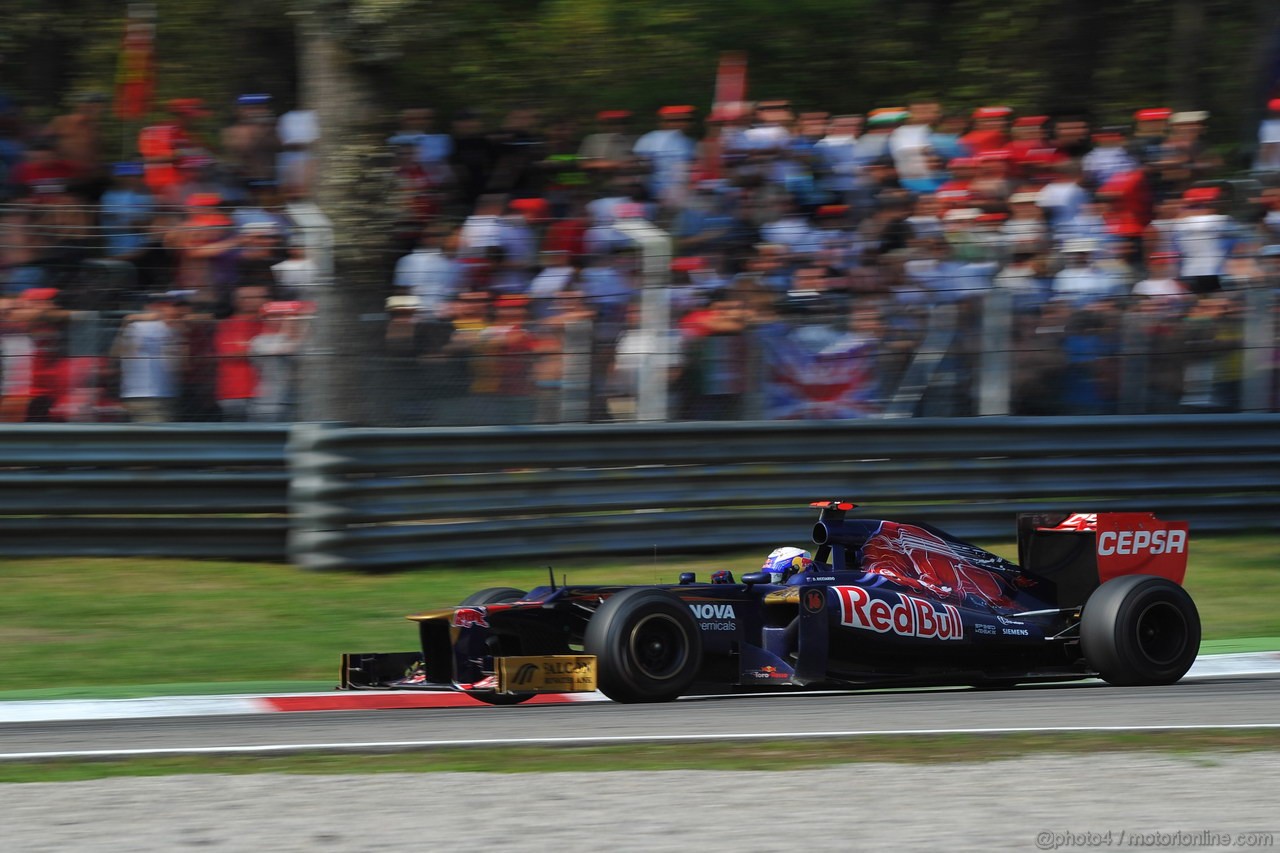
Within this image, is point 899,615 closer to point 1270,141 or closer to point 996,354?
point 996,354

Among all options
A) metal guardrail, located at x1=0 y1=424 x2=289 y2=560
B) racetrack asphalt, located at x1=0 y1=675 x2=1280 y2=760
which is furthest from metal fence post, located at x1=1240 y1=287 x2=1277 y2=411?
metal guardrail, located at x1=0 y1=424 x2=289 y2=560

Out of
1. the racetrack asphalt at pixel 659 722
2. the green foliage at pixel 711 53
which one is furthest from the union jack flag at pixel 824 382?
the green foliage at pixel 711 53

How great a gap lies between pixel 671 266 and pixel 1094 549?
3.62 m

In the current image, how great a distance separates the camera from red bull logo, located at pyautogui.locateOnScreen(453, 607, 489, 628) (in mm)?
6855

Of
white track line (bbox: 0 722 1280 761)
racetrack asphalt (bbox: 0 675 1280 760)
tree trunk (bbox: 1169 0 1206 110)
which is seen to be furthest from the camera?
tree trunk (bbox: 1169 0 1206 110)

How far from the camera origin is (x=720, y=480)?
10852 mm

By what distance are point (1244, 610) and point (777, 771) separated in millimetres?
5644

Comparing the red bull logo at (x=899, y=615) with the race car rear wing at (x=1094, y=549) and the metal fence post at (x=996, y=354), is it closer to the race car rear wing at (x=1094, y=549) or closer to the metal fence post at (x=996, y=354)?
the race car rear wing at (x=1094, y=549)

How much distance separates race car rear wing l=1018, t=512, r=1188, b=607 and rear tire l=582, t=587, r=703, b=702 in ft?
6.57

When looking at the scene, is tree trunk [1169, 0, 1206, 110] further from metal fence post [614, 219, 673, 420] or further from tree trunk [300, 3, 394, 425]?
tree trunk [300, 3, 394, 425]

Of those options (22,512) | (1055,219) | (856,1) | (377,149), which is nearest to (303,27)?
(377,149)

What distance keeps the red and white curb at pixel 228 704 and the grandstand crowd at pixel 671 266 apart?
2885 mm

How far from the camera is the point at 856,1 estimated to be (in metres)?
20.5

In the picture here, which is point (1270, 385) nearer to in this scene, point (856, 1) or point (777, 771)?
point (777, 771)
